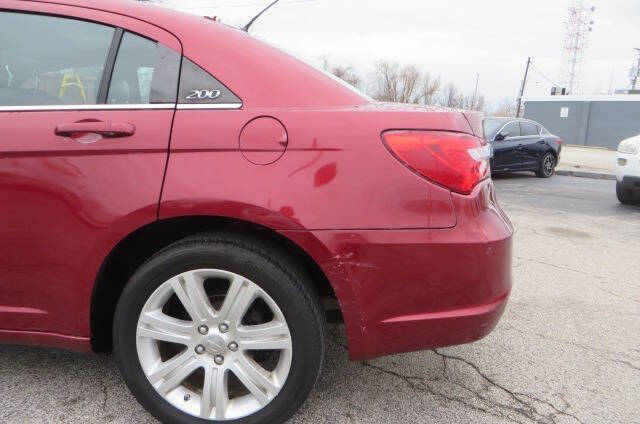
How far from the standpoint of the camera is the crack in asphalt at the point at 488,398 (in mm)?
2203

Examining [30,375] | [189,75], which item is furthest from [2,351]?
[189,75]

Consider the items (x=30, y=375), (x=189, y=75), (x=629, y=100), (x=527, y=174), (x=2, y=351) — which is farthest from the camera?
(x=629, y=100)

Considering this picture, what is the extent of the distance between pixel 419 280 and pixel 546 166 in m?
12.6

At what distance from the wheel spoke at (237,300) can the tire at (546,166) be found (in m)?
12.6

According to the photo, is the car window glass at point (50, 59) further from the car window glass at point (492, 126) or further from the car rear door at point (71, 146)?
the car window glass at point (492, 126)

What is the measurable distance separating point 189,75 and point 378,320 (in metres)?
1.20

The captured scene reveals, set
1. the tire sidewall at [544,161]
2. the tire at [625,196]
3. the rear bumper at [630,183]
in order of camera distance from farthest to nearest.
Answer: the tire sidewall at [544,161] → the tire at [625,196] → the rear bumper at [630,183]

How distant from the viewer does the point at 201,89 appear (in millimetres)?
1923

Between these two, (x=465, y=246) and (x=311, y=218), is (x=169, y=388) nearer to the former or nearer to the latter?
(x=311, y=218)

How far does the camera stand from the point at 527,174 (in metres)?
14.0

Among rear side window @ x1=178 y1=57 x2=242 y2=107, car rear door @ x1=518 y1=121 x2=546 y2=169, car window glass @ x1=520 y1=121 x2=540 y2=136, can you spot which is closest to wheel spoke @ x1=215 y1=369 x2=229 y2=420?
rear side window @ x1=178 y1=57 x2=242 y2=107

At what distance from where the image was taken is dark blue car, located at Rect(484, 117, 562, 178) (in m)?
11.6

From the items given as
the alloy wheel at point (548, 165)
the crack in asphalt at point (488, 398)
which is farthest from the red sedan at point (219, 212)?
the alloy wheel at point (548, 165)

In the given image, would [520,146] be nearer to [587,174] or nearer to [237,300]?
[587,174]
